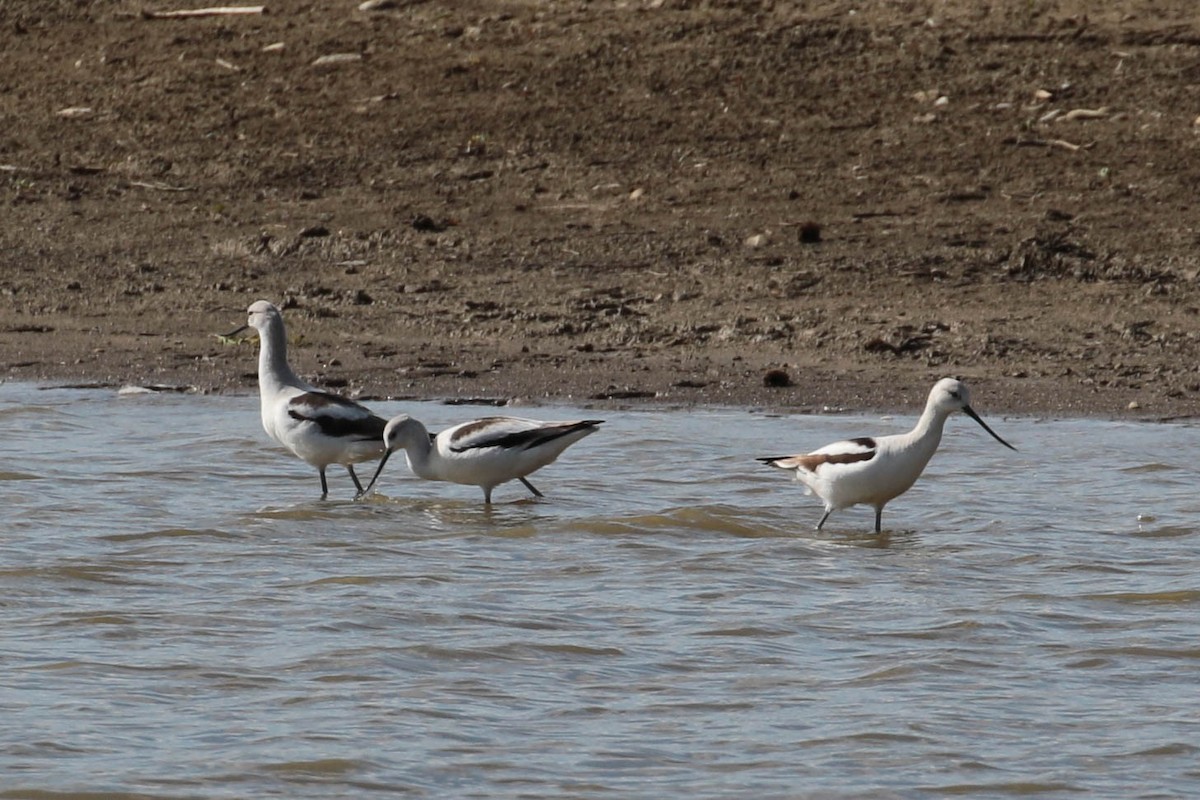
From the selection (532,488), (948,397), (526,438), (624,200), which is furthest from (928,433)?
(624,200)

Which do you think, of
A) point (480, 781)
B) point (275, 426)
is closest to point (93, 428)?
point (275, 426)

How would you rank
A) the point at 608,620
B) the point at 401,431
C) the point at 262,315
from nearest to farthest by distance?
1. the point at 608,620
2. the point at 401,431
3. the point at 262,315

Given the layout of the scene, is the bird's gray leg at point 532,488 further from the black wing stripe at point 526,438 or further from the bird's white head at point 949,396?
the bird's white head at point 949,396

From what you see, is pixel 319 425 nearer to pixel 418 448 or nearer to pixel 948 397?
pixel 418 448

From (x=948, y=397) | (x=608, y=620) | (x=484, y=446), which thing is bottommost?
(x=608, y=620)

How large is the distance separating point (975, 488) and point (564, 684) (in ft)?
11.4

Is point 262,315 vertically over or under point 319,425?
over

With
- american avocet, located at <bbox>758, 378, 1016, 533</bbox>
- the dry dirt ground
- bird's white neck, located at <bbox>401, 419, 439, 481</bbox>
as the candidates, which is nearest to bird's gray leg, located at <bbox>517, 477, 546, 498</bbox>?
bird's white neck, located at <bbox>401, 419, 439, 481</bbox>

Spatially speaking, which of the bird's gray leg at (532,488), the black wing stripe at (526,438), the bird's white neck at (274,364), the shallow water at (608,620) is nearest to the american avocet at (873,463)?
the shallow water at (608,620)

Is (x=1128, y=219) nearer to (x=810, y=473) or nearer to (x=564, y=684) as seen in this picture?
(x=810, y=473)

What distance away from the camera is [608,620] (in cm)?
731

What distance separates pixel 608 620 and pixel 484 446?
1.99 m

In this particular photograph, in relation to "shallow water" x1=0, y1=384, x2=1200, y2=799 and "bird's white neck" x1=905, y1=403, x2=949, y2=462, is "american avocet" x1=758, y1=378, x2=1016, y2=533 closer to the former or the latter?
"bird's white neck" x1=905, y1=403, x2=949, y2=462

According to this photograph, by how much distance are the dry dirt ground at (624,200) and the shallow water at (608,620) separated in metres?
0.93
